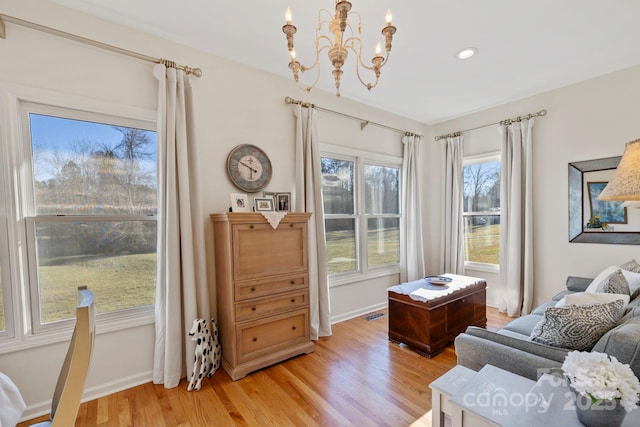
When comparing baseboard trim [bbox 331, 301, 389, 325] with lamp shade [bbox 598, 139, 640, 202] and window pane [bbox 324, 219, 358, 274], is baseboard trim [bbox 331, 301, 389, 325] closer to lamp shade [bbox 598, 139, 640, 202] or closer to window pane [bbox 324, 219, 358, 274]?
window pane [bbox 324, 219, 358, 274]

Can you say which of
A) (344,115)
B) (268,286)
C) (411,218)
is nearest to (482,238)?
(411,218)

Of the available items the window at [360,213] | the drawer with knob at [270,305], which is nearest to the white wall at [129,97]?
the drawer with knob at [270,305]

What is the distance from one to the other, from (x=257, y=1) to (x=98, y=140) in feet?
5.28

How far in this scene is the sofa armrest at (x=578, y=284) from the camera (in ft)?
9.23

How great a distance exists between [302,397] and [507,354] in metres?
1.43

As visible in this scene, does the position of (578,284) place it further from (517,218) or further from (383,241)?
(383,241)

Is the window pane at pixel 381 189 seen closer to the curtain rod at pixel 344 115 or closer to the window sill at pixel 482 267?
the curtain rod at pixel 344 115

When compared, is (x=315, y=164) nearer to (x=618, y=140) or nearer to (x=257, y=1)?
(x=257, y=1)

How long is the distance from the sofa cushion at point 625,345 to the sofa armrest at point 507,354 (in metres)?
0.17

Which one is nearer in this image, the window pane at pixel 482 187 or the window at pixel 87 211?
the window at pixel 87 211

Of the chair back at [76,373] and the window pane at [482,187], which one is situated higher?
the window pane at [482,187]

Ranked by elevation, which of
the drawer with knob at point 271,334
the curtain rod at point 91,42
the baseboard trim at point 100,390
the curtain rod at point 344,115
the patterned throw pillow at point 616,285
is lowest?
the baseboard trim at point 100,390

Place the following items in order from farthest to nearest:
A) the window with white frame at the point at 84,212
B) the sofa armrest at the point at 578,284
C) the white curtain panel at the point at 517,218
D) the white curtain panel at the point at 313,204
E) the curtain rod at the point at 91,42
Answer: the white curtain panel at the point at 517,218 → the white curtain panel at the point at 313,204 → the sofa armrest at the point at 578,284 → the window with white frame at the point at 84,212 → the curtain rod at the point at 91,42

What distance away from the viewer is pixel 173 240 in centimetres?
225
